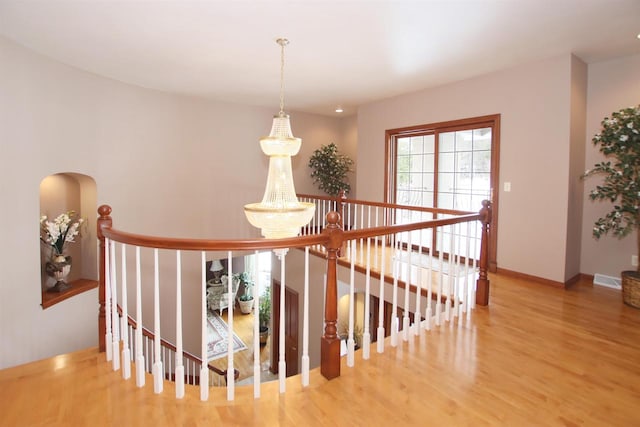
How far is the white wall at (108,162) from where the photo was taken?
344cm

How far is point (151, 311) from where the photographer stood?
578 centimetres

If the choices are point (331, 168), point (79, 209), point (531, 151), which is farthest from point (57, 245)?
point (531, 151)

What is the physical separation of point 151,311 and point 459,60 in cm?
595

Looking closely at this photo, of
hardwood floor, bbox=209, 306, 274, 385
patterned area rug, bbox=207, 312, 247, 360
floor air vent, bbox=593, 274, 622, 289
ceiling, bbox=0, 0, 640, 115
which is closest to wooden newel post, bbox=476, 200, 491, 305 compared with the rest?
ceiling, bbox=0, 0, 640, 115

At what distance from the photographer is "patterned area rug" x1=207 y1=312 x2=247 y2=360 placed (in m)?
8.27

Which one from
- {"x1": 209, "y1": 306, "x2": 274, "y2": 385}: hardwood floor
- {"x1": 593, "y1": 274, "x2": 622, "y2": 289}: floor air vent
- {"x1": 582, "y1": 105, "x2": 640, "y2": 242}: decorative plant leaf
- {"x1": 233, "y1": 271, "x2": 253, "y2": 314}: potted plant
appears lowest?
{"x1": 209, "y1": 306, "x2": 274, "y2": 385}: hardwood floor

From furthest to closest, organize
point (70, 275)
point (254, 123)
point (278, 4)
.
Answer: point (254, 123)
point (70, 275)
point (278, 4)

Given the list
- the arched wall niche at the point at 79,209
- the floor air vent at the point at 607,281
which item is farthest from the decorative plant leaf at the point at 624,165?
the arched wall niche at the point at 79,209

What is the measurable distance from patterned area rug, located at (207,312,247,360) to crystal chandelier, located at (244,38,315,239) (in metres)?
5.90

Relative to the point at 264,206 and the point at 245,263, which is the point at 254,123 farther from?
the point at 245,263

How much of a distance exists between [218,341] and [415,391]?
25.1 feet

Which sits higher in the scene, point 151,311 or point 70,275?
point 70,275

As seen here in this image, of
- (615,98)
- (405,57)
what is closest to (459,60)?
(405,57)

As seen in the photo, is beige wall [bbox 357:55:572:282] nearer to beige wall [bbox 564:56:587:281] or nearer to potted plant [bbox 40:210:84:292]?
beige wall [bbox 564:56:587:281]
